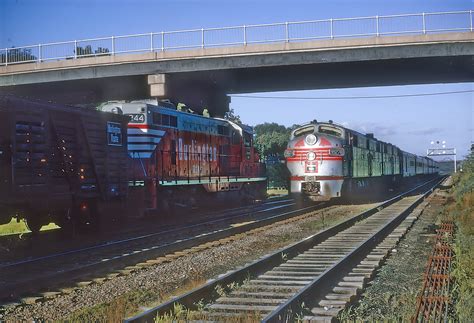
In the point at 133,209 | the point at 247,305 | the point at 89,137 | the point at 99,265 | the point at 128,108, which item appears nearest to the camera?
the point at 247,305

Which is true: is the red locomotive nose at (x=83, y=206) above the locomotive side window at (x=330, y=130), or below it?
below

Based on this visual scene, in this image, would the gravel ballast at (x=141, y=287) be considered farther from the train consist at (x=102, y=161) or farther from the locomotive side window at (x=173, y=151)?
the locomotive side window at (x=173, y=151)

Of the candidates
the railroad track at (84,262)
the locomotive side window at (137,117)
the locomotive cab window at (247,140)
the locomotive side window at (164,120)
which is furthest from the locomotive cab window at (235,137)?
the railroad track at (84,262)

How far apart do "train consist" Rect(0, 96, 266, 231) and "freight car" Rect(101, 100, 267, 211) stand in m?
0.03

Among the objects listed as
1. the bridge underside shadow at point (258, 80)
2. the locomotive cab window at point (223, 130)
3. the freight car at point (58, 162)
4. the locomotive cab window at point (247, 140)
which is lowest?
the freight car at point (58, 162)

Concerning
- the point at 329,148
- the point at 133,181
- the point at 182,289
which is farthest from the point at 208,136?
the point at 182,289

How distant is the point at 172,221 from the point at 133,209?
2.74m

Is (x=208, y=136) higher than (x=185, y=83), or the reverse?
(x=185, y=83)

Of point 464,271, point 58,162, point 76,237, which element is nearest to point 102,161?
point 58,162

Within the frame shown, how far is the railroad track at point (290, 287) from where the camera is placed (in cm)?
574

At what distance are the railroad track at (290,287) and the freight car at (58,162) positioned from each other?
4.93 metres

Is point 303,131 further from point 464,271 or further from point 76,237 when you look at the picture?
point 464,271

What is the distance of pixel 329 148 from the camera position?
20.9m

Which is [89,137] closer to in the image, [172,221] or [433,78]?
[172,221]
